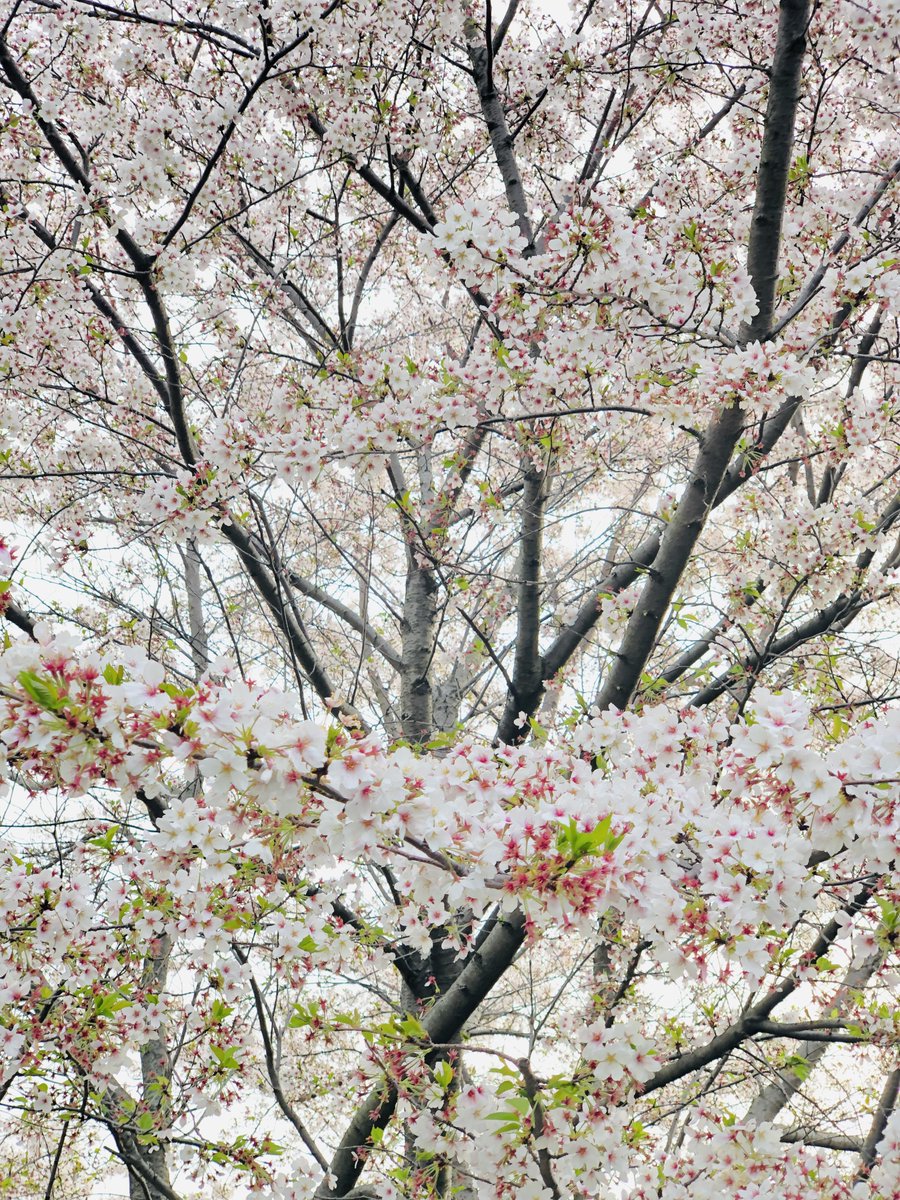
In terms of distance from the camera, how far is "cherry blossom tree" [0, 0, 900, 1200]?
1.72 meters

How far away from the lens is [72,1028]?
288 cm

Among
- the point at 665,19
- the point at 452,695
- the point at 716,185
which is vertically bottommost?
the point at 452,695

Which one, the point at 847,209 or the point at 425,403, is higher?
the point at 847,209

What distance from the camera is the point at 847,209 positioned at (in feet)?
15.7

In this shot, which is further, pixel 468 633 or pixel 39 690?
pixel 468 633

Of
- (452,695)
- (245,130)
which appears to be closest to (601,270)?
(245,130)

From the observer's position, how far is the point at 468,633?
22.0ft

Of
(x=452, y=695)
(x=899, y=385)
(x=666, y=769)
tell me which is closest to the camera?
(x=666, y=769)

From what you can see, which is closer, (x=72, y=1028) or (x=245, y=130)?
(x=72, y=1028)

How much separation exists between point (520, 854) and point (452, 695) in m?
4.64

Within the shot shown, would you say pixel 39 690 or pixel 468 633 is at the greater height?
pixel 468 633

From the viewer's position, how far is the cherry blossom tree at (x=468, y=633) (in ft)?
5.63

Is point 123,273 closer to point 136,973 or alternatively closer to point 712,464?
point 712,464

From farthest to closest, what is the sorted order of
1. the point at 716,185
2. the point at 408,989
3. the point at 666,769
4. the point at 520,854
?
the point at 716,185 < the point at 408,989 < the point at 666,769 < the point at 520,854
